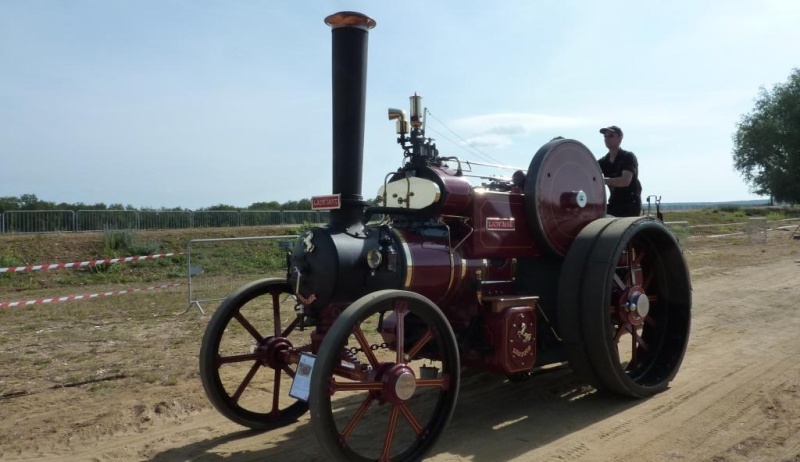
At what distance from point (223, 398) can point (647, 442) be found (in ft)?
8.64

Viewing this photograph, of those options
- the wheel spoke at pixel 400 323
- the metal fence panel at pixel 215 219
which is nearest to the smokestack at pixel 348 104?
the wheel spoke at pixel 400 323

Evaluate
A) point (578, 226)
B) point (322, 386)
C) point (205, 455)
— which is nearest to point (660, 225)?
point (578, 226)

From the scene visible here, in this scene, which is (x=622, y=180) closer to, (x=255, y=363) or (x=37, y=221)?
(x=255, y=363)

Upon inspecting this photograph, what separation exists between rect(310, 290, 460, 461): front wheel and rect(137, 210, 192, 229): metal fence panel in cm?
1779

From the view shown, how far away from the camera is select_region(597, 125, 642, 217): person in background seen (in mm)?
5766

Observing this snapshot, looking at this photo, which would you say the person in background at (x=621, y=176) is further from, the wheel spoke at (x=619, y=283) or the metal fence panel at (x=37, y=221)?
the metal fence panel at (x=37, y=221)

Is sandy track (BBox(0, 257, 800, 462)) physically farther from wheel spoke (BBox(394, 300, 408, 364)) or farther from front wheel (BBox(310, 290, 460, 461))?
wheel spoke (BBox(394, 300, 408, 364))

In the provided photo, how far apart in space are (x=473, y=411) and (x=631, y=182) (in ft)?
8.47

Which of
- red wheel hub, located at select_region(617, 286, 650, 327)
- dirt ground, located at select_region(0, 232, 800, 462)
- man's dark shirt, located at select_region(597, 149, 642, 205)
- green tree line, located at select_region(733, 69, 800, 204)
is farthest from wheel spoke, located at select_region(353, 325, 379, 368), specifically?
green tree line, located at select_region(733, 69, 800, 204)

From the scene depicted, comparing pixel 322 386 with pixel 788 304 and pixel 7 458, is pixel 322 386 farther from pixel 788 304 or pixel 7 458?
pixel 788 304

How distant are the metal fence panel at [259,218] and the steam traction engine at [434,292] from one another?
1745 centimetres

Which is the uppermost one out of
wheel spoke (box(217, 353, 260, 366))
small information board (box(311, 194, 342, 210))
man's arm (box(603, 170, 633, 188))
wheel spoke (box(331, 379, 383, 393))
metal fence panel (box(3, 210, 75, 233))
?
man's arm (box(603, 170, 633, 188))

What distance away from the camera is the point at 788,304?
8.87 m

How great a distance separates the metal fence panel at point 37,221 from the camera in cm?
1812
